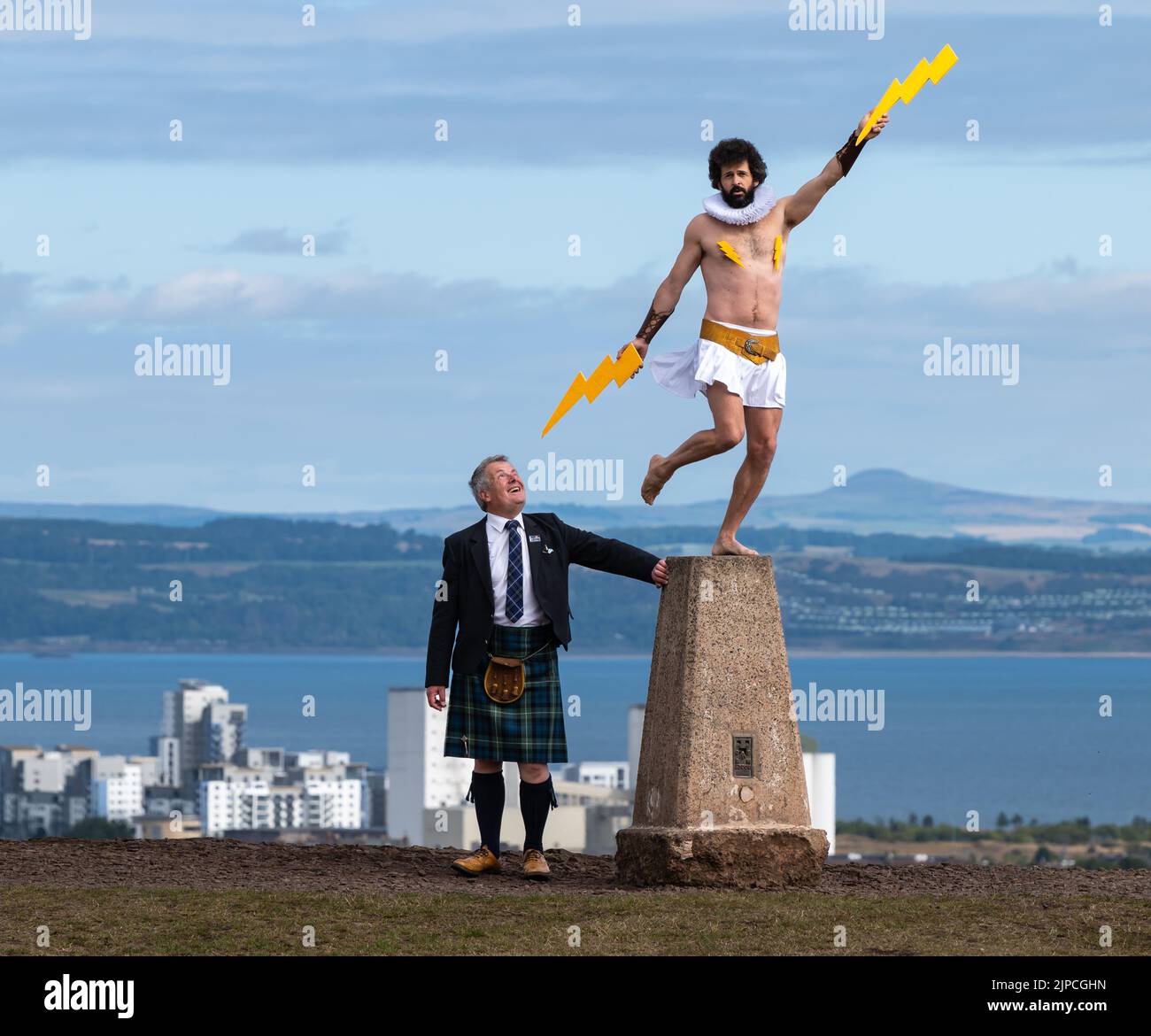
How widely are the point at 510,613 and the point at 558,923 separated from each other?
7.88 ft

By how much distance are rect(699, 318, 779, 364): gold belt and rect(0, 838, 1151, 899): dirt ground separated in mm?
2988

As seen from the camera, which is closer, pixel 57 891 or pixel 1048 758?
pixel 57 891

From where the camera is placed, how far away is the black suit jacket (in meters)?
12.9

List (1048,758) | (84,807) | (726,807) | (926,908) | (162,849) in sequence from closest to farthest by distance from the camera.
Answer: (926,908) < (726,807) < (162,849) < (84,807) < (1048,758)

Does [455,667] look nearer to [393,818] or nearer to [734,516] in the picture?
[734,516]

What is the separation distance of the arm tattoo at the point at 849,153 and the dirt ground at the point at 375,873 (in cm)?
405

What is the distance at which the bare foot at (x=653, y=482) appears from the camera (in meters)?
13.4

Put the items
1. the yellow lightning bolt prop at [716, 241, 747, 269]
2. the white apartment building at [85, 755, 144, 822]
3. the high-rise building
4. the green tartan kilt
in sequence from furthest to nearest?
1. the high-rise building
2. the white apartment building at [85, 755, 144, 822]
3. the green tartan kilt
4. the yellow lightning bolt prop at [716, 241, 747, 269]

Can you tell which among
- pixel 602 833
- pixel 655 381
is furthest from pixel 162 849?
pixel 602 833

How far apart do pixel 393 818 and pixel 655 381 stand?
6973cm

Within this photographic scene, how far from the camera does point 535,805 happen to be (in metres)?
13.1

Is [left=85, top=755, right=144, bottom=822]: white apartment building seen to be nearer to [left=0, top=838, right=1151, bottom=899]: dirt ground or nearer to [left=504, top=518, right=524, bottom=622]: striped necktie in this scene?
[left=0, top=838, right=1151, bottom=899]: dirt ground

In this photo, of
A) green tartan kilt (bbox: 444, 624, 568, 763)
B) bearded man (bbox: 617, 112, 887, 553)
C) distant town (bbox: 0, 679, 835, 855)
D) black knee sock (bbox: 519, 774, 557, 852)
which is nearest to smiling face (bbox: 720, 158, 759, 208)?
bearded man (bbox: 617, 112, 887, 553)

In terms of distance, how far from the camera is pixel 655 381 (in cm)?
1316
